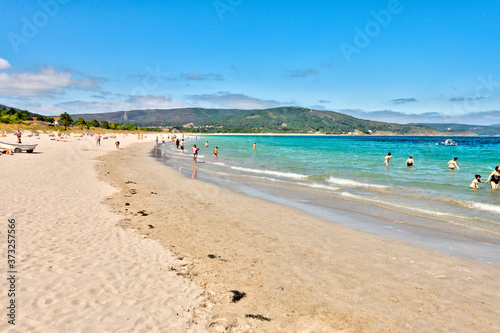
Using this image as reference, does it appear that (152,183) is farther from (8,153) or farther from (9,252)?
(8,153)

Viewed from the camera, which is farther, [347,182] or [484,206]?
[347,182]

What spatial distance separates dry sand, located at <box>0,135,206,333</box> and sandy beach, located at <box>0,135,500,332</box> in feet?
0.07

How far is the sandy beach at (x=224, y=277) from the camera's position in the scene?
4355 mm

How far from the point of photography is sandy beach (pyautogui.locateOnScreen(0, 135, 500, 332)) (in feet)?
14.3

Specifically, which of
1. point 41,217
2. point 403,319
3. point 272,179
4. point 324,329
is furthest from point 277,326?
point 272,179

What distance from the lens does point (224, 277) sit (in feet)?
19.0

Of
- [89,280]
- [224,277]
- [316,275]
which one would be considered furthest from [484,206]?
[89,280]

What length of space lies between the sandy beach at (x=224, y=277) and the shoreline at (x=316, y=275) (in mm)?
28

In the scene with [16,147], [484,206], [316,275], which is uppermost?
[16,147]

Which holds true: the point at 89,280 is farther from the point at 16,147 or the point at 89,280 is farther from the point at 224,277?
the point at 16,147

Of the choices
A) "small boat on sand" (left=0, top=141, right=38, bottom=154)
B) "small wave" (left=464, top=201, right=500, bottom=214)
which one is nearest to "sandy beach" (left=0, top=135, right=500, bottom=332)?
"small wave" (left=464, top=201, right=500, bottom=214)

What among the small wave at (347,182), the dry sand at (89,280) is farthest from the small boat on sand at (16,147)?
the small wave at (347,182)

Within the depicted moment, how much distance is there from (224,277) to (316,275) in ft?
6.50

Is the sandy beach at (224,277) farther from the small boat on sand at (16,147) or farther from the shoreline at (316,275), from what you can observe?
the small boat on sand at (16,147)
